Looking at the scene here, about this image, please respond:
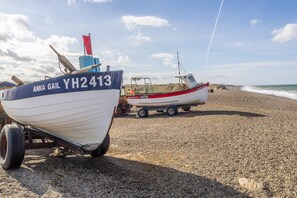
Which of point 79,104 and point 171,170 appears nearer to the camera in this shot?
point 79,104

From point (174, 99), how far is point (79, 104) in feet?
49.2

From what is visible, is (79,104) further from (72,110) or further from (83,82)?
(83,82)

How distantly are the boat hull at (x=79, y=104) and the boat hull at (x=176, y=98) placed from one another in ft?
46.6

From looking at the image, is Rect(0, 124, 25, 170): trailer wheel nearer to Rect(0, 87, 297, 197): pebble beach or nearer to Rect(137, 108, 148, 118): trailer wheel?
Rect(0, 87, 297, 197): pebble beach

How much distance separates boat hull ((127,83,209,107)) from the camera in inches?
873

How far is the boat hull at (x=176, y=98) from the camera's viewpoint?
22.2 m

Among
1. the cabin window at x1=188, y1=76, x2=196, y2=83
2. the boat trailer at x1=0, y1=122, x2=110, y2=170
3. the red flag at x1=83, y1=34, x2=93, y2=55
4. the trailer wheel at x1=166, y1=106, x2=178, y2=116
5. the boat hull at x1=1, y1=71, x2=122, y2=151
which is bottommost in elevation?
the trailer wheel at x1=166, y1=106, x2=178, y2=116

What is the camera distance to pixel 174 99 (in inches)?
880

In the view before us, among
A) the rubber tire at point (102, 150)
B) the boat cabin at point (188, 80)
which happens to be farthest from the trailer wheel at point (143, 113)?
the rubber tire at point (102, 150)

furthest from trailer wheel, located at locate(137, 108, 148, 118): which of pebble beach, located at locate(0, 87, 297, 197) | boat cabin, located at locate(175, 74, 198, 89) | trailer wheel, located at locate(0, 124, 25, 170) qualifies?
trailer wheel, located at locate(0, 124, 25, 170)

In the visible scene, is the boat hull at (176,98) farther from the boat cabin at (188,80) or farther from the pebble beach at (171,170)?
the pebble beach at (171,170)

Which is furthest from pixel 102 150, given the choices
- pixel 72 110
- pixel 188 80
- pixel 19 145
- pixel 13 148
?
pixel 188 80

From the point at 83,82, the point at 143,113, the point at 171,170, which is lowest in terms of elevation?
the point at 171,170

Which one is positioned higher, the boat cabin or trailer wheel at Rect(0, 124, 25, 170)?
the boat cabin
